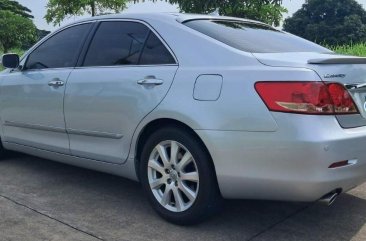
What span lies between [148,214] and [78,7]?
14396 millimetres

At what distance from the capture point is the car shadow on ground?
3336mm

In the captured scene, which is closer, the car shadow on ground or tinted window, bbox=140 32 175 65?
the car shadow on ground

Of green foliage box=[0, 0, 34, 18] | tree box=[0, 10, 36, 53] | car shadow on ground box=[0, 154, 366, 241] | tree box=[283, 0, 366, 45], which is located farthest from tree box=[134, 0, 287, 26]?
green foliage box=[0, 0, 34, 18]

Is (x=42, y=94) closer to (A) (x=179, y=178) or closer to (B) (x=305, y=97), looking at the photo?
(A) (x=179, y=178)

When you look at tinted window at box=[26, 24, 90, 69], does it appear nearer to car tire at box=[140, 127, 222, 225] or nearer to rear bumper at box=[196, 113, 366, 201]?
car tire at box=[140, 127, 222, 225]

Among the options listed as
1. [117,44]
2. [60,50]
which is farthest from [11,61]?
[117,44]

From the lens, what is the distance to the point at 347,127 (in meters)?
2.97

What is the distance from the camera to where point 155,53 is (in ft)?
12.0

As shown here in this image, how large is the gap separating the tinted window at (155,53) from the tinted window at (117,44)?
0.22 ft

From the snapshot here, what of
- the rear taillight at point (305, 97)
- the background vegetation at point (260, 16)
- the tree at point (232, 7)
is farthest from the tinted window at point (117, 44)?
the tree at point (232, 7)

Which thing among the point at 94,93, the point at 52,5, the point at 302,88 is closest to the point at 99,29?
the point at 94,93

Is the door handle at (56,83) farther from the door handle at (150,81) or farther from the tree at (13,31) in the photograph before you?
the tree at (13,31)

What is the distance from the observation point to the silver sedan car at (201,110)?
290 centimetres

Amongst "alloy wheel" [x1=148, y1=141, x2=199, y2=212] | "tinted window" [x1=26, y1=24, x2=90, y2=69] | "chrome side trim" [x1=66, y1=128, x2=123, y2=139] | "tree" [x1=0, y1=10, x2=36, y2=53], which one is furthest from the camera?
"tree" [x1=0, y1=10, x2=36, y2=53]
